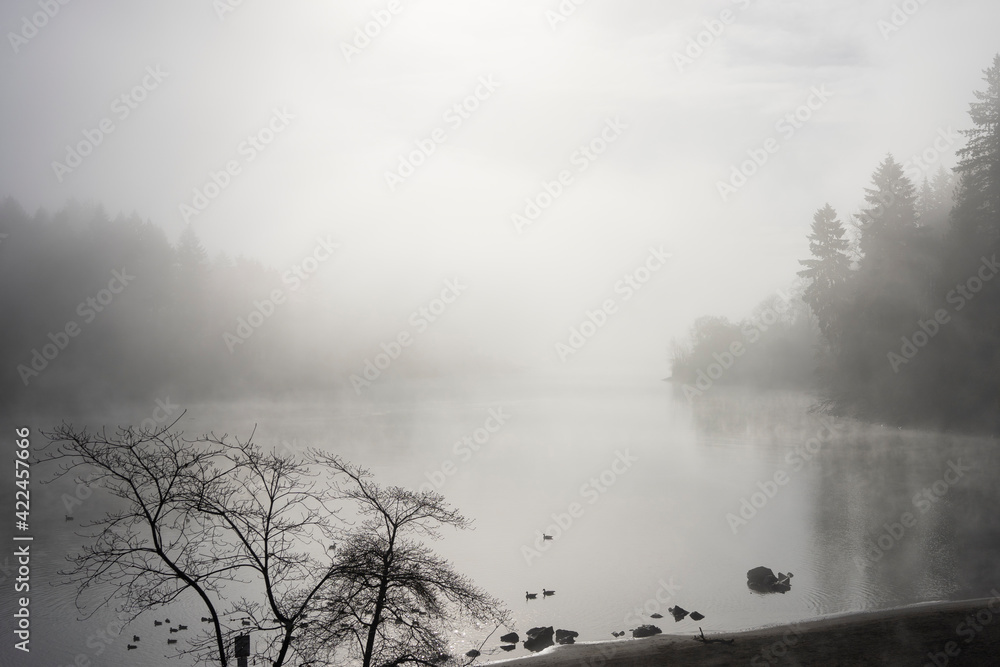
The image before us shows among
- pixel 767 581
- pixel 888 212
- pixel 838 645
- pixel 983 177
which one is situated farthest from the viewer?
pixel 888 212

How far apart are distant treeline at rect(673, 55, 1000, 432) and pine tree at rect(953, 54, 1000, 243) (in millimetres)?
69

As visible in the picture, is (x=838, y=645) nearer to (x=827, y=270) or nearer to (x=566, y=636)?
(x=566, y=636)

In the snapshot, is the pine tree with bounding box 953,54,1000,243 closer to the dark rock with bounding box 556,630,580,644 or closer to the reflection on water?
the reflection on water

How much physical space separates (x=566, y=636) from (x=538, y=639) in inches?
35.1

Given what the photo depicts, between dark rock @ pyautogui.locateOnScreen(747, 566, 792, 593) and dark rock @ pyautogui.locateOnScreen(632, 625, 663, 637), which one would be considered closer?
dark rock @ pyautogui.locateOnScreen(632, 625, 663, 637)

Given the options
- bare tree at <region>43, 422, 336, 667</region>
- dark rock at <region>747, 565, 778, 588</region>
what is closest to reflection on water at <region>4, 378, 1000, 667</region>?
dark rock at <region>747, 565, 778, 588</region>

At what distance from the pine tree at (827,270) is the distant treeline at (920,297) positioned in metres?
0.09

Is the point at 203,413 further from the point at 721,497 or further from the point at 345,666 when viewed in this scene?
the point at 345,666

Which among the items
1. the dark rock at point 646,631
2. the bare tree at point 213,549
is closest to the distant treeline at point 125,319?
the bare tree at point 213,549

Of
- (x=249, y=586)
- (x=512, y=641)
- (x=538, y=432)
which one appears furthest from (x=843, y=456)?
(x=249, y=586)

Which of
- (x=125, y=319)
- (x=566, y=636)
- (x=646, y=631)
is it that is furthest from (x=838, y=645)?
(x=125, y=319)

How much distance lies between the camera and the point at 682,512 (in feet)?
115

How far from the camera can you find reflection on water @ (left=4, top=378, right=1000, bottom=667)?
2158 cm

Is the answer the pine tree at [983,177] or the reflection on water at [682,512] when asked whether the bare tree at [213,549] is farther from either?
the pine tree at [983,177]
